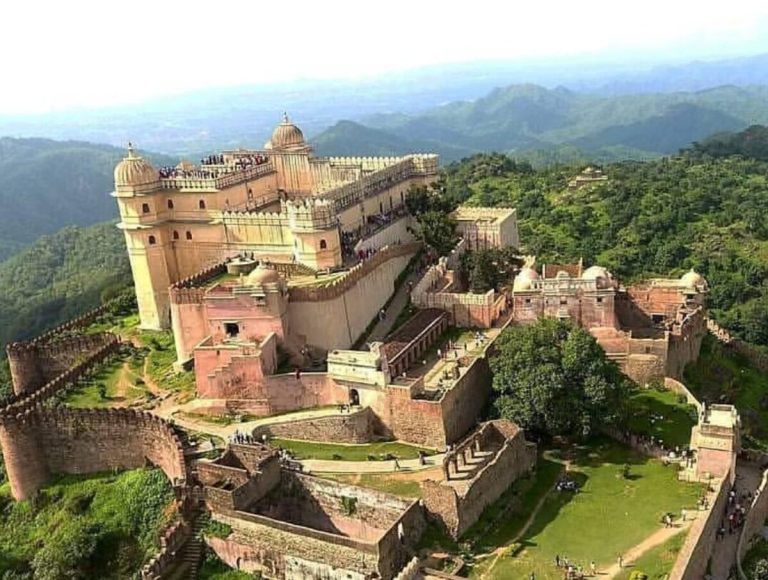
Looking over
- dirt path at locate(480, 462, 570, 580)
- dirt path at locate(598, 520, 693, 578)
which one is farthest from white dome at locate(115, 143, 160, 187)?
dirt path at locate(598, 520, 693, 578)

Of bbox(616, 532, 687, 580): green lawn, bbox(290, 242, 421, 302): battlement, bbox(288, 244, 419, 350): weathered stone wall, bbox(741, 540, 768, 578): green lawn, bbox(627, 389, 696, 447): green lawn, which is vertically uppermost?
bbox(290, 242, 421, 302): battlement

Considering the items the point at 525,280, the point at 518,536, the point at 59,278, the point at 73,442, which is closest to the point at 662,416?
the point at 525,280

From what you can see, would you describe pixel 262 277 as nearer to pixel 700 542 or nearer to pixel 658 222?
pixel 700 542

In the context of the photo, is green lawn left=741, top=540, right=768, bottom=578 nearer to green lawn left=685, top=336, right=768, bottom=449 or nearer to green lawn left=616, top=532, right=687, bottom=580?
green lawn left=616, top=532, right=687, bottom=580

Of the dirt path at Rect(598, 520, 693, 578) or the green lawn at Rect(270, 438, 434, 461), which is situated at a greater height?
the green lawn at Rect(270, 438, 434, 461)

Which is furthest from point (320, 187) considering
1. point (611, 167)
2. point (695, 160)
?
point (695, 160)

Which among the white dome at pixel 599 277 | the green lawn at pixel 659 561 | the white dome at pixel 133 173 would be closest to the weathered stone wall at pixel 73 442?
the white dome at pixel 133 173
